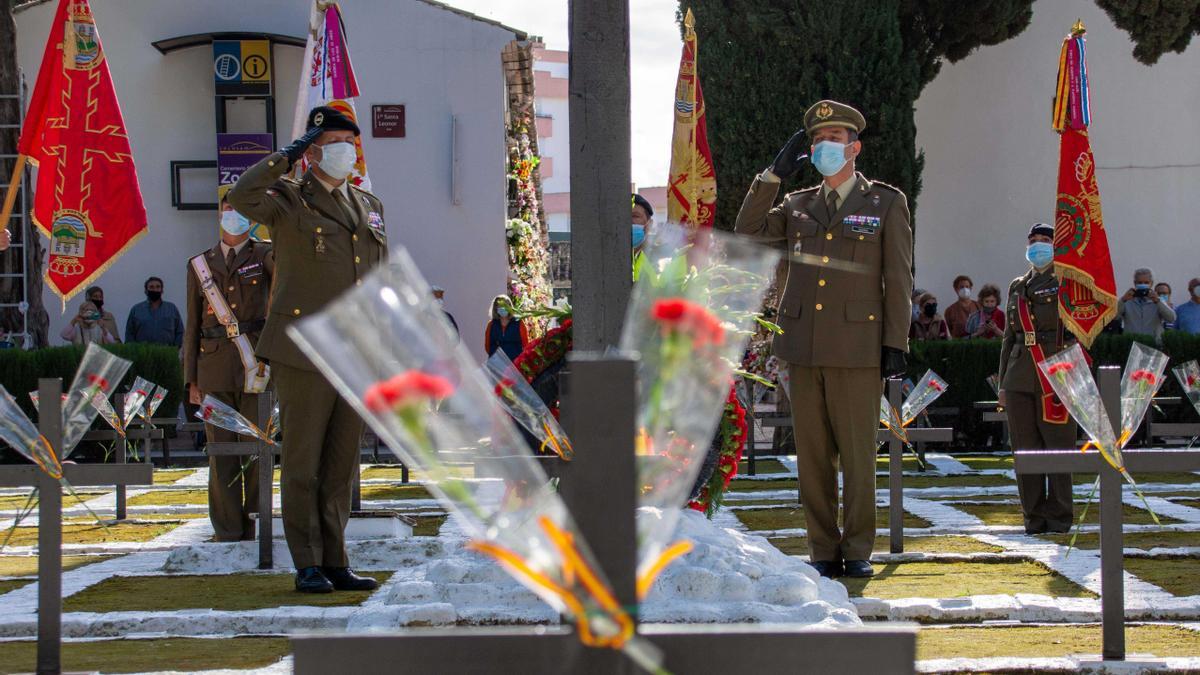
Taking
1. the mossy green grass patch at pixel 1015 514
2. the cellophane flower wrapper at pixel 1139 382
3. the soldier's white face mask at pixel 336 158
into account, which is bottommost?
the mossy green grass patch at pixel 1015 514

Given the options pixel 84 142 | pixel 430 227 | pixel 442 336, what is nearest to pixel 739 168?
pixel 430 227

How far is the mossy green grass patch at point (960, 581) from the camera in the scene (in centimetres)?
665

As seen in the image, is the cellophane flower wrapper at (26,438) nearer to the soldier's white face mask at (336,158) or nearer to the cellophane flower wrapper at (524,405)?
the cellophane flower wrapper at (524,405)

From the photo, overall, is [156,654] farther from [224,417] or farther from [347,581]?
[224,417]

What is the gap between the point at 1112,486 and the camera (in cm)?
508

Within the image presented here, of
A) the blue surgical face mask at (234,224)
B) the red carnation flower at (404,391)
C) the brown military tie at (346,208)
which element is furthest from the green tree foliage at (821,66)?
the red carnation flower at (404,391)

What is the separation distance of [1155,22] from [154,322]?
1486 cm

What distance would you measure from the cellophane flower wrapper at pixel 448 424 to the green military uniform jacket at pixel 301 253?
447 centimetres

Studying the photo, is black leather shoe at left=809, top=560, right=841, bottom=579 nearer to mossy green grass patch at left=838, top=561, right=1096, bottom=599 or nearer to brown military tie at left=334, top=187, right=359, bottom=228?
mossy green grass patch at left=838, top=561, right=1096, bottom=599

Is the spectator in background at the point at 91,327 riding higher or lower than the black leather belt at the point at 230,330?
lower

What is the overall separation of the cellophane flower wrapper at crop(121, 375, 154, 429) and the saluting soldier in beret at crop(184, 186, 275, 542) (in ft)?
9.63

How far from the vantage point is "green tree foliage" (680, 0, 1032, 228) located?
20984mm

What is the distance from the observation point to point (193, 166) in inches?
830

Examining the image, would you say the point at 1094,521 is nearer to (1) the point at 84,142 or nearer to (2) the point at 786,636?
(1) the point at 84,142
